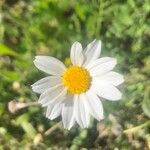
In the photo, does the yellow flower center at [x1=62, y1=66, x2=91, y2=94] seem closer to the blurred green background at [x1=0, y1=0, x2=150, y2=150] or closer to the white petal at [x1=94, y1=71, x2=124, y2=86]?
the white petal at [x1=94, y1=71, x2=124, y2=86]

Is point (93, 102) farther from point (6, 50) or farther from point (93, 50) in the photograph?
point (6, 50)

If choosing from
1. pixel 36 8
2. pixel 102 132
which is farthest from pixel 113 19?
pixel 102 132

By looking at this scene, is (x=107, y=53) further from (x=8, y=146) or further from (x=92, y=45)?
(x=8, y=146)

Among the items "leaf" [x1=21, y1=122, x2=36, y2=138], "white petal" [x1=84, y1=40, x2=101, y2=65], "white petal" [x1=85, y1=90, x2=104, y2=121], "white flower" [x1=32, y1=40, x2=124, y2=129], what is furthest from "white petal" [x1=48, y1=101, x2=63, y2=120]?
"leaf" [x1=21, y1=122, x2=36, y2=138]

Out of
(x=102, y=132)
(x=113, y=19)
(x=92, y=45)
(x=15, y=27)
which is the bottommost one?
(x=102, y=132)

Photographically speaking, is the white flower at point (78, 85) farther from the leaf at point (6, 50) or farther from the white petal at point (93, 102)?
the leaf at point (6, 50)

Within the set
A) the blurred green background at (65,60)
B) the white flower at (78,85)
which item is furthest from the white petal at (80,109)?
the blurred green background at (65,60)

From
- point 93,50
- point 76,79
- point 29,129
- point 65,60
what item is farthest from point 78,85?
point 29,129
